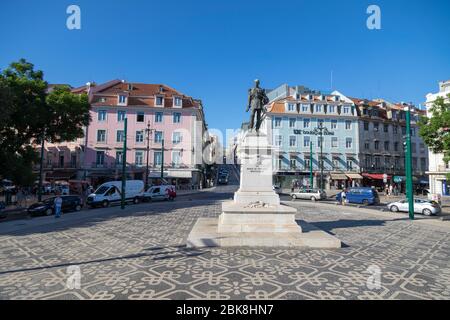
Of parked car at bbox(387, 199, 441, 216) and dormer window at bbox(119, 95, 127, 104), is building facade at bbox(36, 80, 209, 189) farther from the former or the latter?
parked car at bbox(387, 199, 441, 216)

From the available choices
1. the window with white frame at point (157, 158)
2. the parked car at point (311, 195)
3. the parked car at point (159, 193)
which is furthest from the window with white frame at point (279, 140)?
the parked car at point (159, 193)

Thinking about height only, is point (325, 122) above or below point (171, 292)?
above

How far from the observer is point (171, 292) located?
4.41 m

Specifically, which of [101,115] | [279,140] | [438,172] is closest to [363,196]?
[438,172]

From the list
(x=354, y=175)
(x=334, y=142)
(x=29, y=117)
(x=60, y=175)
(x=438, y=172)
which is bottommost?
(x=60, y=175)

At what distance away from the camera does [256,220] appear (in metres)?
8.59

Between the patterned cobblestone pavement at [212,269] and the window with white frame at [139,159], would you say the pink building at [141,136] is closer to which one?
the window with white frame at [139,159]

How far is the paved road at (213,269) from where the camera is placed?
447 centimetres

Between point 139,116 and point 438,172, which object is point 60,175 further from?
point 438,172

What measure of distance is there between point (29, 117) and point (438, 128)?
29061 millimetres

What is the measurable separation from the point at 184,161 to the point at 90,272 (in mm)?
37268

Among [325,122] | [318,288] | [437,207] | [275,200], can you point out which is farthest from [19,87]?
[325,122]

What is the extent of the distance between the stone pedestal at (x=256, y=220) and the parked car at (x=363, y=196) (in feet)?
60.7
